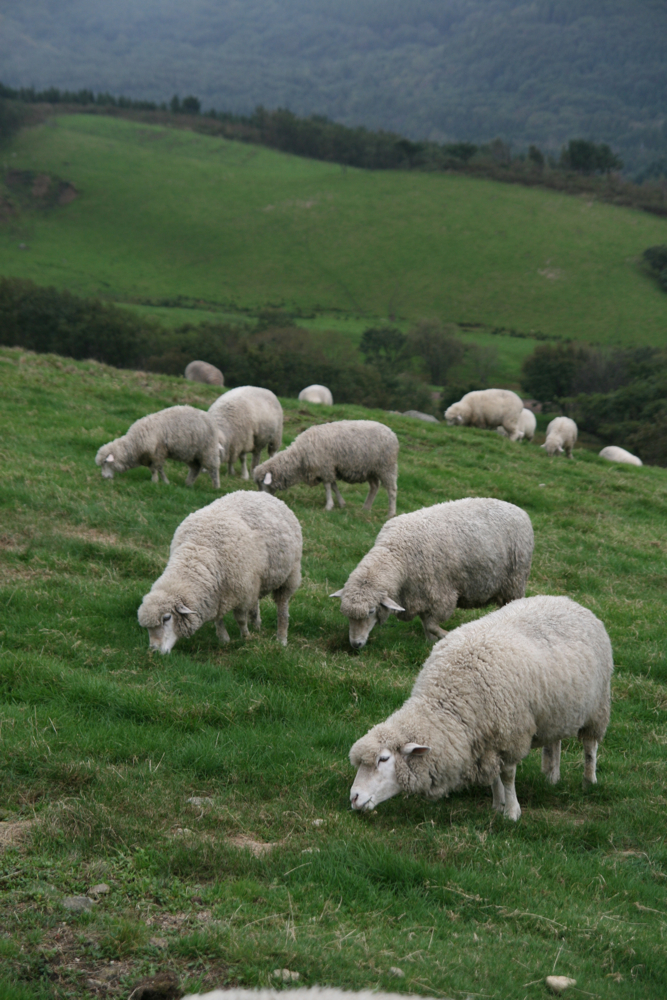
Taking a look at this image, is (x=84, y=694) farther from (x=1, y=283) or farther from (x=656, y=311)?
(x=656, y=311)

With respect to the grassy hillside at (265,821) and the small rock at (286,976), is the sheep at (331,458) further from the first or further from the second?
the small rock at (286,976)

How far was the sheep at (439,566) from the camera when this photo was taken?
28.8ft

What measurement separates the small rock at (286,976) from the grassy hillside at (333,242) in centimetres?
8092

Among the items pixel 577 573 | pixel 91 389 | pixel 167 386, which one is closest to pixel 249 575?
pixel 577 573

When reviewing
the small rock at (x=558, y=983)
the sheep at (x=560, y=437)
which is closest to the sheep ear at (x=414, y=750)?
the small rock at (x=558, y=983)

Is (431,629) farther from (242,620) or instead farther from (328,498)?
(328,498)

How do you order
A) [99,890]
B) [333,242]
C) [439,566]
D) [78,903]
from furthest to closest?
[333,242] < [439,566] < [99,890] < [78,903]

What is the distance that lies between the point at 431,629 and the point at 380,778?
377 centimetres

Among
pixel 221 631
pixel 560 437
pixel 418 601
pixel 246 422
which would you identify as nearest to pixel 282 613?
pixel 221 631

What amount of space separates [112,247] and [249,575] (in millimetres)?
94628

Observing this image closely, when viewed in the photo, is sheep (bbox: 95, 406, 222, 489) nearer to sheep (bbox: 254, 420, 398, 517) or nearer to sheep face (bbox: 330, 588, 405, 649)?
sheep (bbox: 254, 420, 398, 517)

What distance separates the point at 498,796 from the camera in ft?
19.3

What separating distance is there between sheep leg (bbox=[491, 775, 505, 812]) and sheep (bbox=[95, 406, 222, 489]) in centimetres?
888

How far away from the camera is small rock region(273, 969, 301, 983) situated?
3.66m
